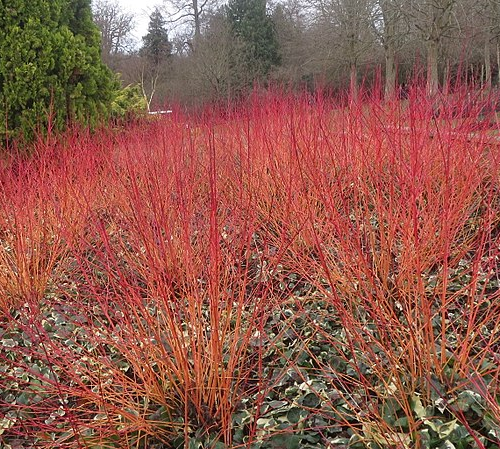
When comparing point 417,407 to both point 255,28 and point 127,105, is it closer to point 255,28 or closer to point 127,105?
point 127,105

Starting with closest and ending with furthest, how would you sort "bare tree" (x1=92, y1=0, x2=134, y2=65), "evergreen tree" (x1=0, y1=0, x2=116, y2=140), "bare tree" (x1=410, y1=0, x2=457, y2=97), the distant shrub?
1. "evergreen tree" (x1=0, y1=0, x2=116, y2=140)
2. the distant shrub
3. "bare tree" (x1=410, y1=0, x2=457, y2=97)
4. "bare tree" (x1=92, y1=0, x2=134, y2=65)

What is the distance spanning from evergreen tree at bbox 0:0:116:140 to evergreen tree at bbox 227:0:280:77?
15.3 m

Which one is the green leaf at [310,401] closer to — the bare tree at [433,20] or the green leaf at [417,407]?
the green leaf at [417,407]

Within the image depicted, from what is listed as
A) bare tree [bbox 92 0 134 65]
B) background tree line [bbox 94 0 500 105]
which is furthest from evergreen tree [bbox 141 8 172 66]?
bare tree [bbox 92 0 134 65]

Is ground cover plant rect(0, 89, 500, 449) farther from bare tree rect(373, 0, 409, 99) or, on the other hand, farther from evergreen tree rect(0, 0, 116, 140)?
bare tree rect(373, 0, 409, 99)

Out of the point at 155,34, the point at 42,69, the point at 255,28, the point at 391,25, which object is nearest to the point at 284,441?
the point at 42,69

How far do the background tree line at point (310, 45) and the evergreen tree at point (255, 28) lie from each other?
0.05 metres

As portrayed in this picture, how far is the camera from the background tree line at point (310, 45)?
24.7 ft

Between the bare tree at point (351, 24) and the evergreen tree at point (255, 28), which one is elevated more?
the evergreen tree at point (255, 28)

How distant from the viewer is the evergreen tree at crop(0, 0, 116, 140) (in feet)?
13.4

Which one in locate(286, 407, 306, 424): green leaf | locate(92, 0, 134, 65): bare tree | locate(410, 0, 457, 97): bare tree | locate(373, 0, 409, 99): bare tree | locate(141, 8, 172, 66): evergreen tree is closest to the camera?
locate(286, 407, 306, 424): green leaf

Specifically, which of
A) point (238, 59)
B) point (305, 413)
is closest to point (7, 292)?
point (305, 413)

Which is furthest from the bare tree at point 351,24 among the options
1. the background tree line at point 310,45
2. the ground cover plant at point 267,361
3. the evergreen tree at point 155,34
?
the evergreen tree at point 155,34

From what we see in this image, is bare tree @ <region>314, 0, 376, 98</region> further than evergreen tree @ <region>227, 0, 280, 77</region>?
No
